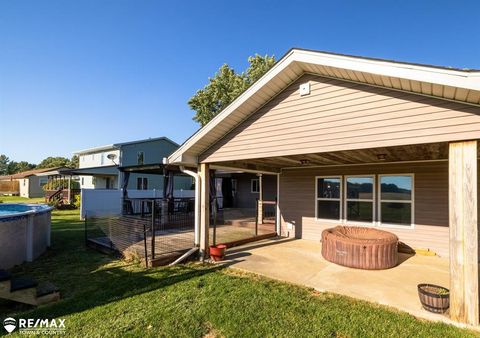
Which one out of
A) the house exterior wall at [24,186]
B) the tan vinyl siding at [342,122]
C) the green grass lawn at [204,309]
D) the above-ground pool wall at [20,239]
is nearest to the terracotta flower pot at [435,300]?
the green grass lawn at [204,309]

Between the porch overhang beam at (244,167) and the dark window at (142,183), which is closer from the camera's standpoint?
the porch overhang beam at (244,167)

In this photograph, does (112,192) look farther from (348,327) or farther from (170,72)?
(348,327)

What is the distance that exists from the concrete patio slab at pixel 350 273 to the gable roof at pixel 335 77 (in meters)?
3.07

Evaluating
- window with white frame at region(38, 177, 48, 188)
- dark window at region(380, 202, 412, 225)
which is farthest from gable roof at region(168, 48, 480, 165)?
window with white frame at region(38, 177, 48, 188)

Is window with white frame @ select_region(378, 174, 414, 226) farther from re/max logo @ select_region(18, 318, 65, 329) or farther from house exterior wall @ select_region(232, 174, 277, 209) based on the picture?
house exterior wall @ select_region(232, 174, 277, 209)

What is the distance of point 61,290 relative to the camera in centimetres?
480

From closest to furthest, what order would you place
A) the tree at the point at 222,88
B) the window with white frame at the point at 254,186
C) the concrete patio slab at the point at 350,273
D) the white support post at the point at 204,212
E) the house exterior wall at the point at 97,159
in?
the concrete patio slab at the point at 350,273
the white support post at the point at 204,212
the window with white frame at the point at 254,186
the house exterior wall at the point at 97,159
the tree at the point at 222,88

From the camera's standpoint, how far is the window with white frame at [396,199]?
24.8 feet

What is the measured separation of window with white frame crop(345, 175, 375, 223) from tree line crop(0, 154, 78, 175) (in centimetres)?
5686

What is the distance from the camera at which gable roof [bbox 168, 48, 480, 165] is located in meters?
3.48

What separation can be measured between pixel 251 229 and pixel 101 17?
8762 millimetres

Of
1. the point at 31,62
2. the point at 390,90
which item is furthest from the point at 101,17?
the point at 390,90

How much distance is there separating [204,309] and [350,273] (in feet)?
11.4

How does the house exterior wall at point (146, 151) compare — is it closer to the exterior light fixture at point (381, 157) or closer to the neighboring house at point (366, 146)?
the neighboring house at point (366, 146)
